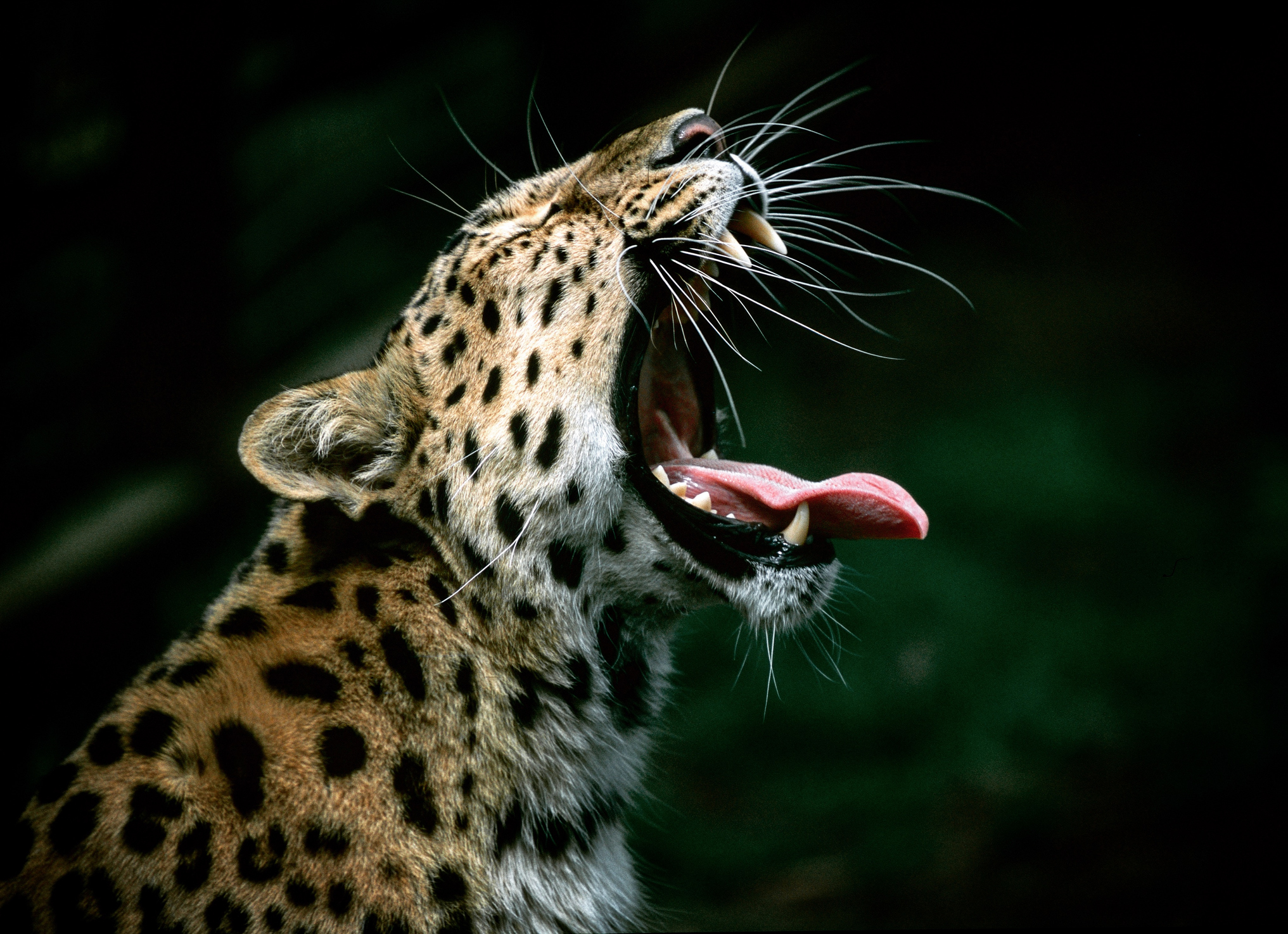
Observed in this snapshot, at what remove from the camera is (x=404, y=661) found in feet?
5.37

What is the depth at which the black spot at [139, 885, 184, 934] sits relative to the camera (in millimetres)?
1444

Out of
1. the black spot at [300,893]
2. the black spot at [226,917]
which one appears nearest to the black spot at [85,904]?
the black spot at [226,917]

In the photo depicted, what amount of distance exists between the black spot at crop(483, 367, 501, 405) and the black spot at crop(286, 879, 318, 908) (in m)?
0.89

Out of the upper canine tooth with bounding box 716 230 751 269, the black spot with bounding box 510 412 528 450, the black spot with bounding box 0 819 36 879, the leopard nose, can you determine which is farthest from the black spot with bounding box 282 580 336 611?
the leopard nose

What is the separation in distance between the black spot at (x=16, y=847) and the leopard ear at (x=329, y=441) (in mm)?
710

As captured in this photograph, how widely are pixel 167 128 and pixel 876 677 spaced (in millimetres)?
3311

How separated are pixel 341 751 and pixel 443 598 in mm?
320

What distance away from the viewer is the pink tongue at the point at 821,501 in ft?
5.86

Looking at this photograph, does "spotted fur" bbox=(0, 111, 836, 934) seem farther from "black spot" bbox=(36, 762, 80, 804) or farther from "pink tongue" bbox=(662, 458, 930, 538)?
"pink tongue" bbox=(662, 458, 930, 538)

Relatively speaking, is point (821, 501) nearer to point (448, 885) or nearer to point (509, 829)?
point (509, 829)

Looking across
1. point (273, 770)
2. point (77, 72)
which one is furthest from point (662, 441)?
point (77, 72)

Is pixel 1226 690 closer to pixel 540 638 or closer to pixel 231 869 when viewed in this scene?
pixel 540 638

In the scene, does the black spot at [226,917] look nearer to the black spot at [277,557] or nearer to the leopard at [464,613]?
the leopard at [464,613]

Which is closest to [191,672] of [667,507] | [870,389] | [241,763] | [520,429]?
[241,763]
